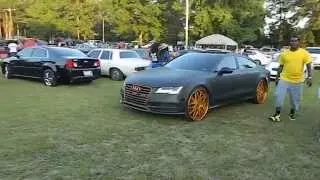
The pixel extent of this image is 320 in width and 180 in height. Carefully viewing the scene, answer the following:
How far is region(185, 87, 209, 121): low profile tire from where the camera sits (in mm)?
8891

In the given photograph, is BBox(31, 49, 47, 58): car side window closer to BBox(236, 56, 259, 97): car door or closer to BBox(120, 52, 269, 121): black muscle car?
BBox(120, 52, 269, 121): black muscle car

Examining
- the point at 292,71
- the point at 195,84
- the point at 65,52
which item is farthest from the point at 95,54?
the point at 292,71

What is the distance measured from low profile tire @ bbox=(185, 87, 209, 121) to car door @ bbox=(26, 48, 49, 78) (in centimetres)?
762

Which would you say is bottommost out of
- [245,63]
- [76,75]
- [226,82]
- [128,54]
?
[76,75]

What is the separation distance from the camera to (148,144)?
696 centimetres

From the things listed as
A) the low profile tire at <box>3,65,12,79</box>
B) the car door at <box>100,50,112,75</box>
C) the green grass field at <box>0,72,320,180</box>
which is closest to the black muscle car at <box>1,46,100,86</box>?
the low profile tire at <box>3,65,12,79</box>

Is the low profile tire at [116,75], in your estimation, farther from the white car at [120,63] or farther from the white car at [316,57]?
the white car at [316,57]

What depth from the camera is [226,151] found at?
6680 mm

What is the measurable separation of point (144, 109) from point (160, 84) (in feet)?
1.91

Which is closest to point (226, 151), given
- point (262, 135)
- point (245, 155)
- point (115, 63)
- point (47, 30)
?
point (245, 155)

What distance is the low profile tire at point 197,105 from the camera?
350 inches

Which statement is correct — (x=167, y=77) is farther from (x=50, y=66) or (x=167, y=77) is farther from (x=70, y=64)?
(x=50, y=66)

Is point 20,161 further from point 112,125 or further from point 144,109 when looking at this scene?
point 144,109

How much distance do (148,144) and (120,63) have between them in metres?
11.8
